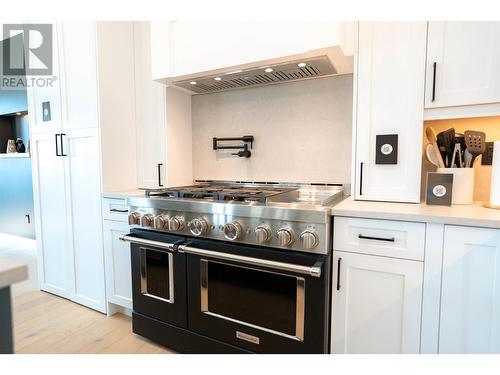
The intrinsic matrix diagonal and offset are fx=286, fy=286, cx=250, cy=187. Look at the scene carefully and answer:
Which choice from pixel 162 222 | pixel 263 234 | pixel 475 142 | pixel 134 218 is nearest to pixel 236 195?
pixel 263 234

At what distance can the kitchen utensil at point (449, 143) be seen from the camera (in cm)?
148

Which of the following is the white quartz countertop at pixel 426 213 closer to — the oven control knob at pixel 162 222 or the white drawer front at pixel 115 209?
the oven control knob at pixel 162 222

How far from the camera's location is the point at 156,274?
1687 millimetres

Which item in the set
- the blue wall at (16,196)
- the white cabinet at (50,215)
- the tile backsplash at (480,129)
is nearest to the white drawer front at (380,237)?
the tile backsplash at (480,129)

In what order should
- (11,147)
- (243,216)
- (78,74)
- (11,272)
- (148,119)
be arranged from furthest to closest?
(11,147) → (148,119) → (78,74) → (243,216) → (11,272)

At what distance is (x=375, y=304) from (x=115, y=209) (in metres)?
1.67

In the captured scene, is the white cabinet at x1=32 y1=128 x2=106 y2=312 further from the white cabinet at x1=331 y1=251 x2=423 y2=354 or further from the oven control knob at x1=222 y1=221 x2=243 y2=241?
the white cabinet at x1=331 y1=251 x2=423 y2=354

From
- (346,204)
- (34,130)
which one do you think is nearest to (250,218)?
(346,204)

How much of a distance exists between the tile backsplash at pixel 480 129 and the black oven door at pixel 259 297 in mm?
1029

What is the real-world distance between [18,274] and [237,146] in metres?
1.68

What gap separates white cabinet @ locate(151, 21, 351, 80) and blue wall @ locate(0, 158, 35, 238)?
3234 millimetres

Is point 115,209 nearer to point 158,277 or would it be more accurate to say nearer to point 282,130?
point 158,277
